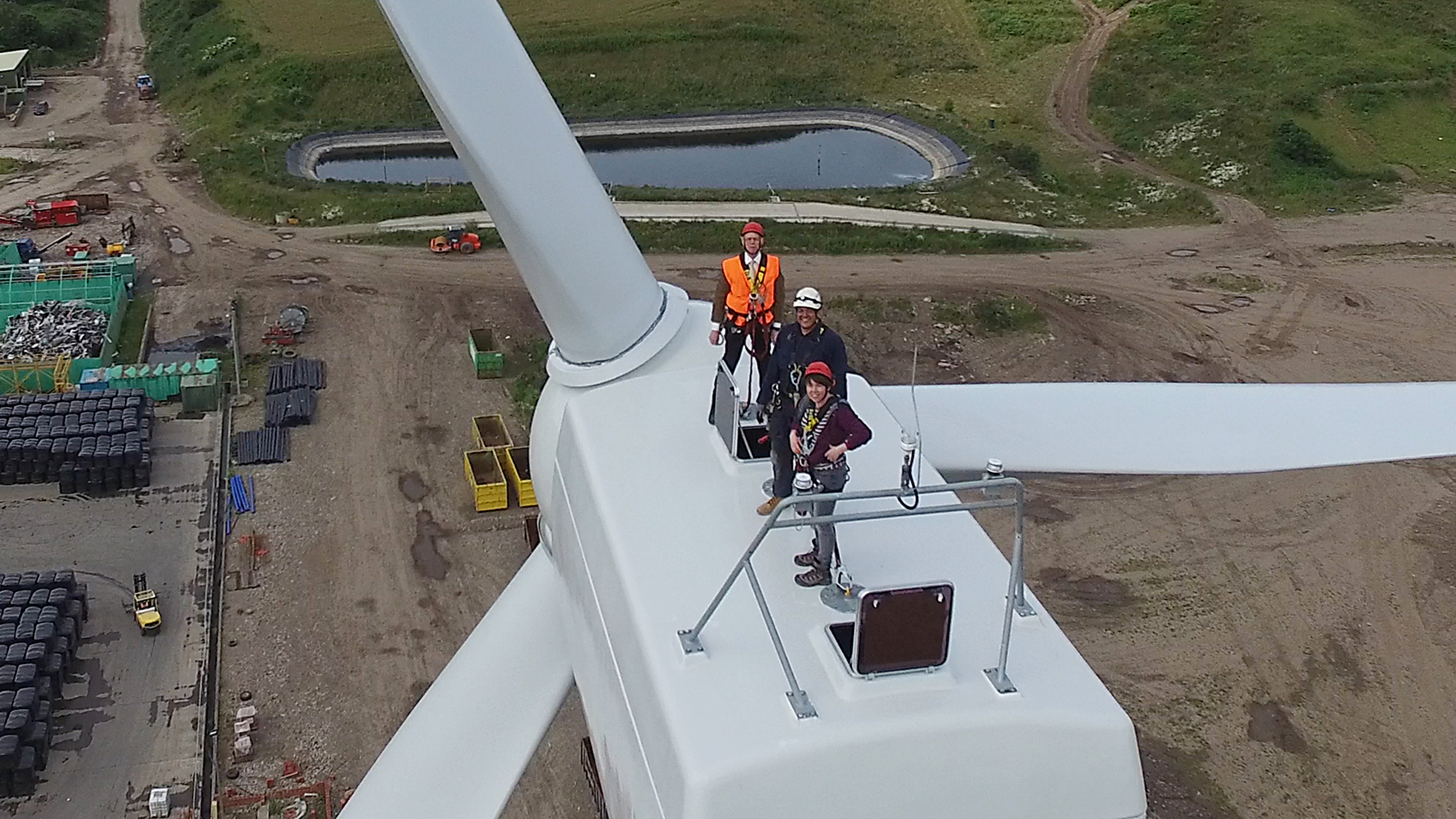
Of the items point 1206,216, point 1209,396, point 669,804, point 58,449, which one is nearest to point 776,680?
point 669,804

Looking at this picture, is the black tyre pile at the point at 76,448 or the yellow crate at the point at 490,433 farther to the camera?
the yellow crate at the point at 490,433

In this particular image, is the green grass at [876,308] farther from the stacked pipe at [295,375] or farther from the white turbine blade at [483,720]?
the white turbine blade at [483,720]

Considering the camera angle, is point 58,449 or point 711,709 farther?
point 58,449

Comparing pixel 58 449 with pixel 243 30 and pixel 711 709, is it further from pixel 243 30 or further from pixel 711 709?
pixel 243 30

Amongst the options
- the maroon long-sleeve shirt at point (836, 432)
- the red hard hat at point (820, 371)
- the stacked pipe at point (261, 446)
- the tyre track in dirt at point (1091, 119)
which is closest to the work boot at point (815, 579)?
the maroon long-sleeve shirt at point (836, 432)

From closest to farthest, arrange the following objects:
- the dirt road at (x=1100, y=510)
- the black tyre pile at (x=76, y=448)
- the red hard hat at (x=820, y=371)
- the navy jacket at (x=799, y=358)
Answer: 1. the red hard hat at (x=820, y=371)
2. the navy jacket at (x=799, y=358)
3. the dirt road at (x=1100, y=510)
4. the black tyre pile at (x=76, y=448)

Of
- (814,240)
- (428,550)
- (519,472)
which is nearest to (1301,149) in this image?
(814,240)

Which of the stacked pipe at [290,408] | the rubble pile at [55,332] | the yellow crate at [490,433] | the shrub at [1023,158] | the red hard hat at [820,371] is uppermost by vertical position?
the shrub at [1023,158]
